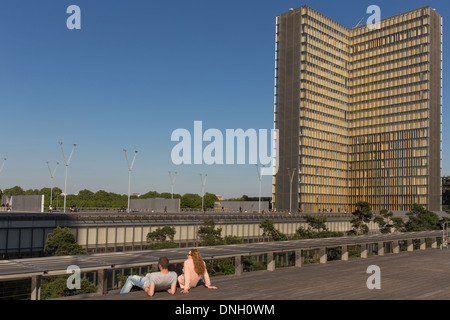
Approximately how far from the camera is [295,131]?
152750 millimetres

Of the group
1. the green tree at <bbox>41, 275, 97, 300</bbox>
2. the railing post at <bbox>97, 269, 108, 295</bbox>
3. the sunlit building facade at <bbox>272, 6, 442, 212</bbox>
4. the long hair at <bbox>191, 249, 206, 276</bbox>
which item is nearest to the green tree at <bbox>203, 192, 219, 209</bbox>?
the sunlit building facade at <bbox>272, 6, 442, 212</bbox>

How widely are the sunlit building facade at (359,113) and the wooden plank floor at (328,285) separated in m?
127

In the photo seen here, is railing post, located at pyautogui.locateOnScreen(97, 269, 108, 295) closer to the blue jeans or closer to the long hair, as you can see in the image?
the blue jeans

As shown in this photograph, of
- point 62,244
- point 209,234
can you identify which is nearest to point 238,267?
point 62,244

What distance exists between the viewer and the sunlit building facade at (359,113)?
5984 inches

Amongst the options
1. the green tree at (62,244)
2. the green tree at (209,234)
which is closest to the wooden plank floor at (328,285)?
the green tree at (62,244)

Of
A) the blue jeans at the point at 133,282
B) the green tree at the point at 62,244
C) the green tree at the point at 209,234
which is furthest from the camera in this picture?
the green tree at the point at 209,234

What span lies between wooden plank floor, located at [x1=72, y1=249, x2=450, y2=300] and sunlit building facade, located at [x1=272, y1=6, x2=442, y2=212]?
12705cm

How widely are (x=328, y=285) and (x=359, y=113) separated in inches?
6470

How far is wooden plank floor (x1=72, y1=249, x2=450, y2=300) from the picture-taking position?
1274 cm

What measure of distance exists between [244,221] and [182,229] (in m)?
13.9

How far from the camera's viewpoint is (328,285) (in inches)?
586

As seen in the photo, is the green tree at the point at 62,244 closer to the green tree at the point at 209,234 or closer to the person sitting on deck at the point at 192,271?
the green tree at the point at 209,234

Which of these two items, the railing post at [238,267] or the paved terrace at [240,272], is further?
→ the railing post at [238,267]
